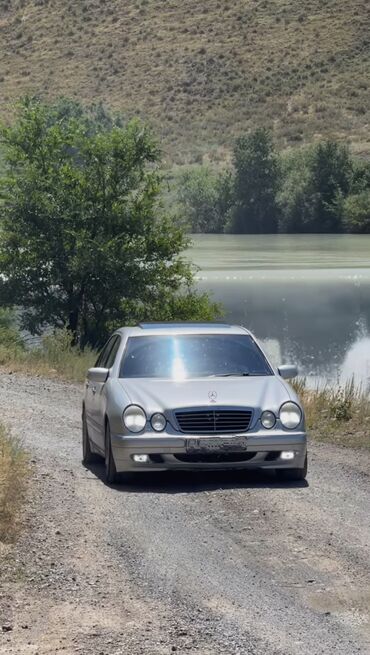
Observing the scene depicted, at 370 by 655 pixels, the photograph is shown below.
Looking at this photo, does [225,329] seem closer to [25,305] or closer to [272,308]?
[25,305]

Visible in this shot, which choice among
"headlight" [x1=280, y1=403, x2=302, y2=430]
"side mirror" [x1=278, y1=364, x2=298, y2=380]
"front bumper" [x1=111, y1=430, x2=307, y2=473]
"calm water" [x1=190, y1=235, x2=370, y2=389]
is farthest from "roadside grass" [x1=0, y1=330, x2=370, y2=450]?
"calm water" [x1=190, y1=235, x2=370, y2=389]

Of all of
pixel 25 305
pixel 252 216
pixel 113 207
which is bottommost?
pixel 252 216

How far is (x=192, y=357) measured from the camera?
13344 mm

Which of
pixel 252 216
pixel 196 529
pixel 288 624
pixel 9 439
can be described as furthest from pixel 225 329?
pixel 252 216

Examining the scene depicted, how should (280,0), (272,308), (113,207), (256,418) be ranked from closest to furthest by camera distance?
(256,418) → (113,207) → (272,308) → (280,0)

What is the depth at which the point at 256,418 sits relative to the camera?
12.3 metres

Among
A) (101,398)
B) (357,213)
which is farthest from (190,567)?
(357,213)

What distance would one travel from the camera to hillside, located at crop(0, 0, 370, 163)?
113 meters

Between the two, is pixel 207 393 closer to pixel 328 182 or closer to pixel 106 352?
pixel 106 352

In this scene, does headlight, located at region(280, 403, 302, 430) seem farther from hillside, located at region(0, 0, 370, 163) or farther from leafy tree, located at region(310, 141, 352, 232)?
hillside, located at region(0, 0, 370, 163)

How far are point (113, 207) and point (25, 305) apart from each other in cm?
331

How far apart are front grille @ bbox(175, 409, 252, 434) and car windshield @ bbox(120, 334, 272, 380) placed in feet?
2.65

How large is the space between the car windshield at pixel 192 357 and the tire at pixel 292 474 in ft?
3.17

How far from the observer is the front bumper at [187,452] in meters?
12.1
